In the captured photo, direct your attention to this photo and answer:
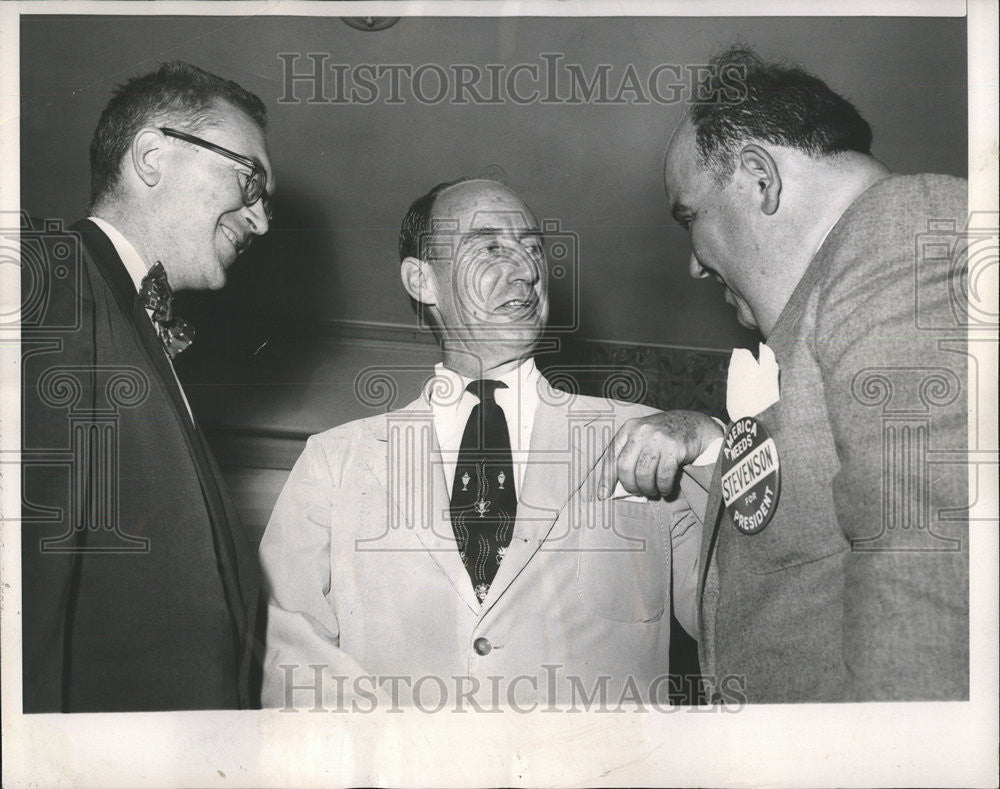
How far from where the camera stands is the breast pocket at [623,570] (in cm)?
148

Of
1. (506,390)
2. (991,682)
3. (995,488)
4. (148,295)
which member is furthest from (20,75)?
(991,682)

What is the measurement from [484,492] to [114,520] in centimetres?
54

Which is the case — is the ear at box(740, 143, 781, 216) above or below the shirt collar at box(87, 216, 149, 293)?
above

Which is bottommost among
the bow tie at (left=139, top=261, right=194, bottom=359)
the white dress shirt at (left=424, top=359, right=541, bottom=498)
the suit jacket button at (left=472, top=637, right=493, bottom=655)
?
the suit jacket button at (left=472, top=637, right=493, bottom=655)

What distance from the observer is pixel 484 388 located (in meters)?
1.52

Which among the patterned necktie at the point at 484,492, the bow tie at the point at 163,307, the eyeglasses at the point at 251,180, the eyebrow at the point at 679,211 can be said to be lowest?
the patterned necktie at the point at 484,492

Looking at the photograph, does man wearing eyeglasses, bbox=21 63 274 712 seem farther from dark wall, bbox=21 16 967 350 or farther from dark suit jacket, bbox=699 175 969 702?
dark suit jacket, bbox=699 175 969 702

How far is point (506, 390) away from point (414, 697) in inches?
18.5

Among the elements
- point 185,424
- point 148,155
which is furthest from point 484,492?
point 148,155

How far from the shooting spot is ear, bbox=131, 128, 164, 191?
1.49 m

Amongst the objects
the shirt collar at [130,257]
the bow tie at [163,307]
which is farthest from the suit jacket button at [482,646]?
the shirt collar at [130,257]

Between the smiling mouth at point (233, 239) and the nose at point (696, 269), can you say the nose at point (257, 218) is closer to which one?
the smiling mouth at point (233, 239)

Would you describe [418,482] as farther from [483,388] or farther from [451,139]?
[451,139]

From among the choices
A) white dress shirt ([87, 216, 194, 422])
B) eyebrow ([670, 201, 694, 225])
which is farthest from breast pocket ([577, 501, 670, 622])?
white dress shirt ([87, 216, 194, 422])
